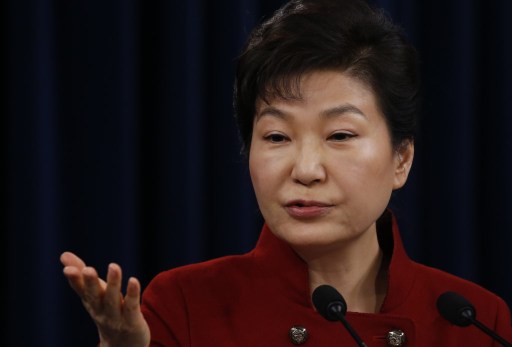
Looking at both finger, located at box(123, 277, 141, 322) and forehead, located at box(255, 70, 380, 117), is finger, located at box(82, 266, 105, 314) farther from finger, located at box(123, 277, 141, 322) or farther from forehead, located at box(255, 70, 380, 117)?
forehead, located at box(255, 70, 380, 117)

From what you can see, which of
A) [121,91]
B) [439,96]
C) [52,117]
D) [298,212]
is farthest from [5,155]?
[439,96]

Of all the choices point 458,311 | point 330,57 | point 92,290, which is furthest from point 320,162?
point 92,290

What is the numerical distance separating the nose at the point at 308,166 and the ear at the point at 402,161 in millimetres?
175

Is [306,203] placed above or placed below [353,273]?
above

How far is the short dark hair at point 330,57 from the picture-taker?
49.4 inches

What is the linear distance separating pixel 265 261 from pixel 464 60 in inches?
35.5

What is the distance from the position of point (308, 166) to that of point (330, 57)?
167mm

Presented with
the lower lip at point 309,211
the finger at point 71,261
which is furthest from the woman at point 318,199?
the finger at point 71,261

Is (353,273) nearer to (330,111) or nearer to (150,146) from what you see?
(330,111)

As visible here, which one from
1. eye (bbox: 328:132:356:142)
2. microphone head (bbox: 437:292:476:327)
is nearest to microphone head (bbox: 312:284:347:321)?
microphone head (bbox: 437:292:476:327)

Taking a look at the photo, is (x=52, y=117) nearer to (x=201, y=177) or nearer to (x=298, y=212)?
(x=201, y=177)

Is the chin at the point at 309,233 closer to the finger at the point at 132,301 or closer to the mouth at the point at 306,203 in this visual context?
the mouth at the point at 306,203

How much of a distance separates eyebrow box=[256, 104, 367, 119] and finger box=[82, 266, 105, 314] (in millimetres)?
370

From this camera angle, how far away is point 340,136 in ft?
4.07
